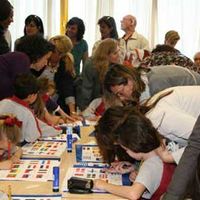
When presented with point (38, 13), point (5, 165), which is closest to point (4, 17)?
point (5, 165)

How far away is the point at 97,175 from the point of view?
206 cm

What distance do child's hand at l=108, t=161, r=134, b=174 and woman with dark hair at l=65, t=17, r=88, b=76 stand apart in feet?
7.84

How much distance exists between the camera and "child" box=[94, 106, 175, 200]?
1.83m

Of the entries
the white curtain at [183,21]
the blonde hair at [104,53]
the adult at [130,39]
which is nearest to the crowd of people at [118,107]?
the blonde hair at [104,53]

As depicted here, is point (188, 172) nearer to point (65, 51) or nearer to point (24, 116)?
point (24, 116)

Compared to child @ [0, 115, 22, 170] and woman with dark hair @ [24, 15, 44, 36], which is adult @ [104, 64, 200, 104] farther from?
woman with dark hair @ [24, 15, 44, 36]

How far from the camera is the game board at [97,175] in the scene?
200 centimetres

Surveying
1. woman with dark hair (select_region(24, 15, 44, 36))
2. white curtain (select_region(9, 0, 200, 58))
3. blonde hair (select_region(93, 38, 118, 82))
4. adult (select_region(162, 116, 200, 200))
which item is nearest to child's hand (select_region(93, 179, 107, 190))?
adult (select_region(162, 116, 200, 200))

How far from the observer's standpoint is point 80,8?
5973 mm

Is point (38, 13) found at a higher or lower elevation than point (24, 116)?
higher

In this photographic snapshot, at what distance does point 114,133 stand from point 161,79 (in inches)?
38.7

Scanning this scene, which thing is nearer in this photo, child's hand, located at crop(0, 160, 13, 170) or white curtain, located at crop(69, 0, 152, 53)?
child's hand, located at crop(0, 160, 13, 170)

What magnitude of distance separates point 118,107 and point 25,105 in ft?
2.63

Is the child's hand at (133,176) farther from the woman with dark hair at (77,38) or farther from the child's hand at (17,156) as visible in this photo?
the woman with dark hair at (77,38)
